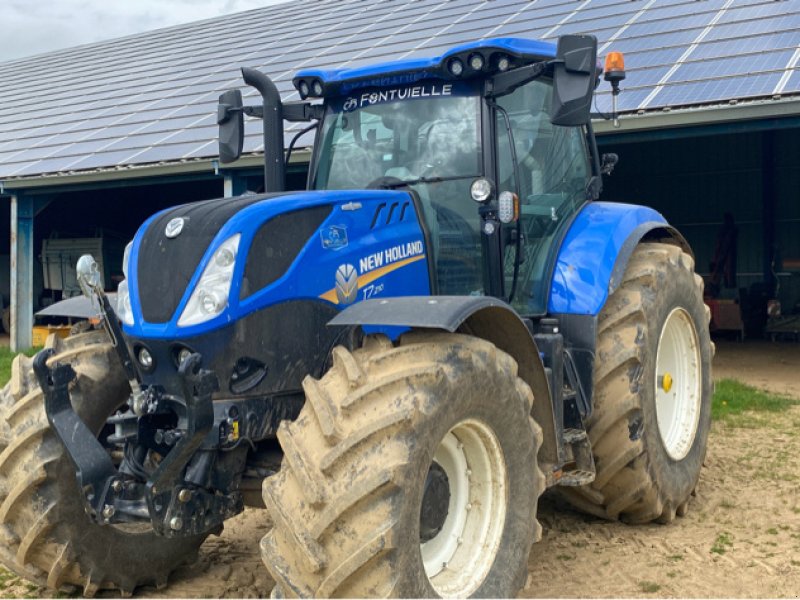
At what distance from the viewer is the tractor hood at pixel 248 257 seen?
321cm

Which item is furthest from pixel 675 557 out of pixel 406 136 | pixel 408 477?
pixel 406 136

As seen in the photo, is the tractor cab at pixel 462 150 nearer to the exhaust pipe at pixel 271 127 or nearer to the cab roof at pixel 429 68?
the cab roof at pixel 429 68

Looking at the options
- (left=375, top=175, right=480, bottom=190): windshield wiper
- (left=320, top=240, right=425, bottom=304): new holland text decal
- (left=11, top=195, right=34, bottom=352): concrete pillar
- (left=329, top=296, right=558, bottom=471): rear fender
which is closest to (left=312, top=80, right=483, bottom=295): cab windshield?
(left=375, top=175, right=480, bottom=190): windshield wiper

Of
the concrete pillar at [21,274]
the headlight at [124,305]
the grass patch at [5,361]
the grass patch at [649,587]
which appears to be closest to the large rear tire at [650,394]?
the grass patch at [649,587]

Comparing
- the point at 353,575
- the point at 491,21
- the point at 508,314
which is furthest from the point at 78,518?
the point at 491,21

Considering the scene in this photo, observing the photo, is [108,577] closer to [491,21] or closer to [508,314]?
[508,314]

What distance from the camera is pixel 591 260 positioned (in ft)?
14.4

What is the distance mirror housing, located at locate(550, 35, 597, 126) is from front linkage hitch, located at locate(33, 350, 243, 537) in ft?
5.92

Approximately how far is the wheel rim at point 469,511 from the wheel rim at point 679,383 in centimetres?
179

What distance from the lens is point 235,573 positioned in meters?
4.15

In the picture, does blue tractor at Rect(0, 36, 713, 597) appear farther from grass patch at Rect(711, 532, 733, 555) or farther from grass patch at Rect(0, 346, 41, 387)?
grass patch at Rect(0, 346, 41, 387)

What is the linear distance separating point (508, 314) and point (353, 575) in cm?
127

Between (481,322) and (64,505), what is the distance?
1822mm

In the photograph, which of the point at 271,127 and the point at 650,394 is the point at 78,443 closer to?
the point at 271,127
